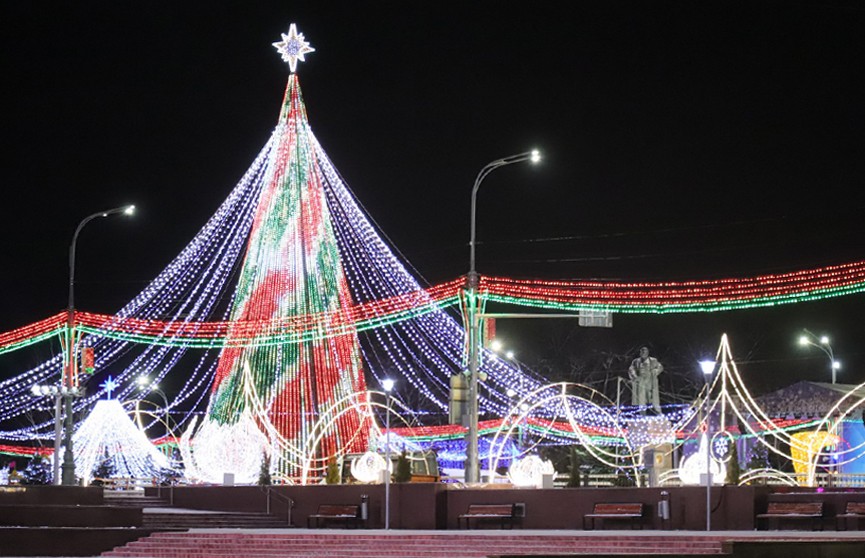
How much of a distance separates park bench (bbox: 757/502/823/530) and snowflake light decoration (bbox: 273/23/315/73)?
21.0 meters

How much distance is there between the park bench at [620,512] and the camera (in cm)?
2669

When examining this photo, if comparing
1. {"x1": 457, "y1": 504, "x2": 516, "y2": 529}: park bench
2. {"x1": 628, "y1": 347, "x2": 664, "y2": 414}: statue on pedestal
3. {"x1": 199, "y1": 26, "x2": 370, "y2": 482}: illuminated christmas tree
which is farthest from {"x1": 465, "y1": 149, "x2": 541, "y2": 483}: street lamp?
{"x1": 628, "y1": 347, "x2": 664, "y2": 414}: statue on pedestal

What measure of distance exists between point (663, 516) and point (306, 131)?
56.9 feet

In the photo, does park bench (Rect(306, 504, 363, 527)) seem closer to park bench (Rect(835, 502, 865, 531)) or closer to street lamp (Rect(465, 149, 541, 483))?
street lamp (Rect(465, 149, 541, 483))

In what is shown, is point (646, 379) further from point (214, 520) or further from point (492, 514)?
point (214, 520)

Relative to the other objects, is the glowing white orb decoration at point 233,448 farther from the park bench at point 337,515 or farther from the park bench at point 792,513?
the park bench at point 792,513

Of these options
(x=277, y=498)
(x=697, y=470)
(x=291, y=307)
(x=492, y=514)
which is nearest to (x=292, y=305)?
(x=291, y=307)

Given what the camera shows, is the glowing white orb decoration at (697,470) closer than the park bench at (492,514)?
No

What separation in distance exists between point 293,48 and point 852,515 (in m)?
22.6

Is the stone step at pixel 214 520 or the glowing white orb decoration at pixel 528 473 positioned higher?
the glowing white orb decoration at pixel 528 473

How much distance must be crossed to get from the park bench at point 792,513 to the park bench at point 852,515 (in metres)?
0.38

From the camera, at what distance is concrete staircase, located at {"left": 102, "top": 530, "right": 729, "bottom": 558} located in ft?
73.6

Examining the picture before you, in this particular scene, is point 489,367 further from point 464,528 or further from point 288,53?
point 464,528

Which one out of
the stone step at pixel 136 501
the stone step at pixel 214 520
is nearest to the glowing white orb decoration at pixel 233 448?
the stone step at pixel 136 501
